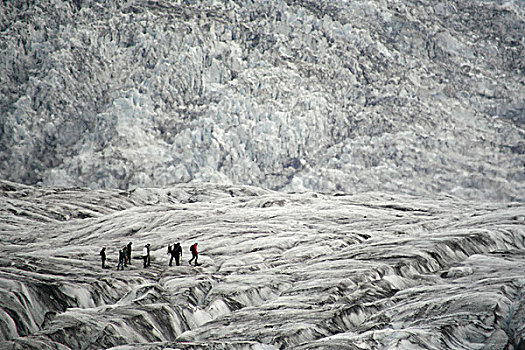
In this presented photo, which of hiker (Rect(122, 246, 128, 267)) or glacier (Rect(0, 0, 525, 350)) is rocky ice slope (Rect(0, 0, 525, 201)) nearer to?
glacier (Rect(0, 0, 525, 350))

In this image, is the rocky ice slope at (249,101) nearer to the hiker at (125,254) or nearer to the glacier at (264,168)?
the glacier at (264,168)

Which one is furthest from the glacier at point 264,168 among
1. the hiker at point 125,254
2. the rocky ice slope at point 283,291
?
the hiker at point 125,254

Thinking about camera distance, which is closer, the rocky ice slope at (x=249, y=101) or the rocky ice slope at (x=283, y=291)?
the rocky ice slope at (x=283, y=291)

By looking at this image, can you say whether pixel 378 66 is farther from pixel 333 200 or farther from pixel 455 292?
pixel 455 292

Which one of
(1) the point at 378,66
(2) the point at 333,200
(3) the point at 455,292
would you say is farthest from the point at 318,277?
(1) the point at 378,66

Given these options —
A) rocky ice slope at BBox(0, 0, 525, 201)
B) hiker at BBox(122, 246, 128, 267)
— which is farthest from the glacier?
hiker at BBox(122, 246, 128, 267)

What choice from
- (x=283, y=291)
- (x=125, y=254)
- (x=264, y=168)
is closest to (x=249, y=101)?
(x=264, y=168)
